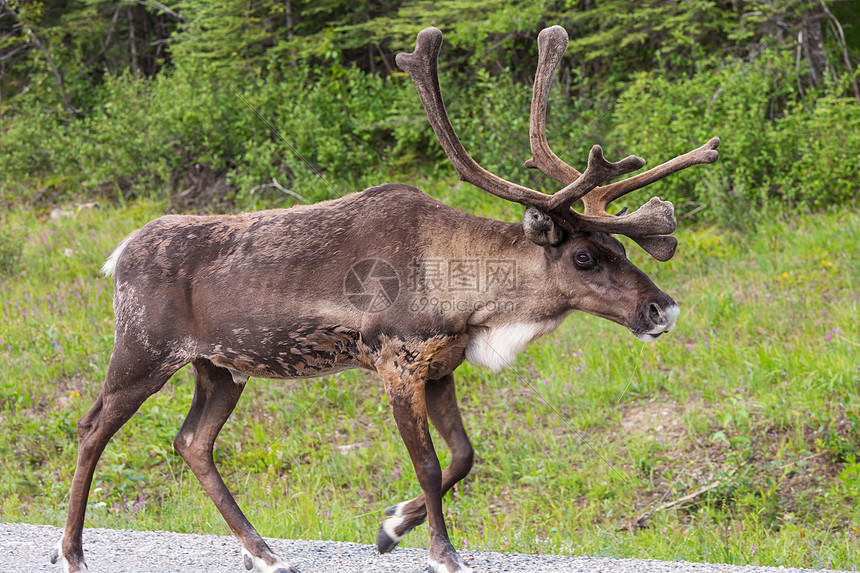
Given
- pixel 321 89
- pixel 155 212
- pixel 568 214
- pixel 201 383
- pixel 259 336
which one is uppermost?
pixel 568 214

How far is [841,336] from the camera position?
801 centimetres

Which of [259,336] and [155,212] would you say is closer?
[259,336]

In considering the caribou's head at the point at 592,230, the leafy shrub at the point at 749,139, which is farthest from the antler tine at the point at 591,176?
the leafy shrub at the point at 749,139

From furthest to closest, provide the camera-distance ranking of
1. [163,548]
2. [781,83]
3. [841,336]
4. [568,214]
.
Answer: [781,83]
[841,336]
[163,548]
[568,214]

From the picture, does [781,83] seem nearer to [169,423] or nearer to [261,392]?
[261,392]

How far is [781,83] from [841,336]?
4911 mm

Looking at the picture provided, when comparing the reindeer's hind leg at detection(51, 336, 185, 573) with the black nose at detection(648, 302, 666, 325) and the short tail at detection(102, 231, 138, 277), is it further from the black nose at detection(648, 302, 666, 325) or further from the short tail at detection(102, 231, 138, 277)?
the black nose at detection(648, 302, 666, 325)

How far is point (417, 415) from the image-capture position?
461 cm

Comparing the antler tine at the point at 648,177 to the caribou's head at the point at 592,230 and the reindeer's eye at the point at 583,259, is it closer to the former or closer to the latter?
the caribou's head at the point at 592,230

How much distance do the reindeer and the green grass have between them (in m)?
1.55

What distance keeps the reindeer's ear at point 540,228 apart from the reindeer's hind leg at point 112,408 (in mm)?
2073

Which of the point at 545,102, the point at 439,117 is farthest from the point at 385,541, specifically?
Answer: the point at 545,102

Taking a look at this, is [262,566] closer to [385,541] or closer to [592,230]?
[385,541]

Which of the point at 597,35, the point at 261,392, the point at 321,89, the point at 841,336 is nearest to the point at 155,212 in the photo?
the point at 321,89
